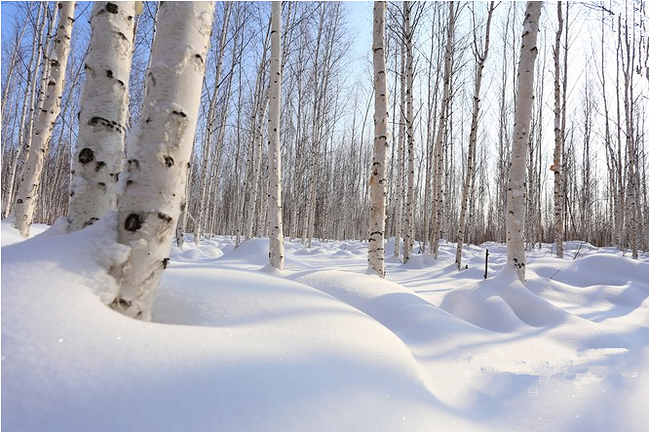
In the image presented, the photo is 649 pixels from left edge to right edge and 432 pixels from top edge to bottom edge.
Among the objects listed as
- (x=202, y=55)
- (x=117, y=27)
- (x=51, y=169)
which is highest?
(x=51, y=169)

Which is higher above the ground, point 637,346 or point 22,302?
point 22,302

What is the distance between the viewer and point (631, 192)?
9.00 metres

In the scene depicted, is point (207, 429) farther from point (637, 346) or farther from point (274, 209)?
point (274, 209)

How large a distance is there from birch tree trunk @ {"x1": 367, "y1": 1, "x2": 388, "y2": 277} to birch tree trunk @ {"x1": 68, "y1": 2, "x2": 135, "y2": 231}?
2787mm

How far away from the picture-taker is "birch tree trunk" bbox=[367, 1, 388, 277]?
3.84 metres

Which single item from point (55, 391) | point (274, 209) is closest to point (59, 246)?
point (55, 391)

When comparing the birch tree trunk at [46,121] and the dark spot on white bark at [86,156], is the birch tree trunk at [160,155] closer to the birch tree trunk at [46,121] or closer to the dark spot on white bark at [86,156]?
the dark spot on white bark at [86,156]

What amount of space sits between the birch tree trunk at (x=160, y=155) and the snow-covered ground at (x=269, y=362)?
3.0 inches

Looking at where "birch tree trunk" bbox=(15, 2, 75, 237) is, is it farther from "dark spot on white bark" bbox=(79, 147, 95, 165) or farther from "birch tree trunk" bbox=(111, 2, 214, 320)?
"birch tree trunk" bbox=(111, 2, 214, 320)

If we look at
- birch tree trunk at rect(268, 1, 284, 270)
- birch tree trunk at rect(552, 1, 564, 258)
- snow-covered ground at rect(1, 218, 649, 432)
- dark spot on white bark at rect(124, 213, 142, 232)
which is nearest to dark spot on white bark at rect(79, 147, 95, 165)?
snow-covered ground at rect(1, 218, 649, 432)

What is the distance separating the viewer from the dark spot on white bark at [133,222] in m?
1.03

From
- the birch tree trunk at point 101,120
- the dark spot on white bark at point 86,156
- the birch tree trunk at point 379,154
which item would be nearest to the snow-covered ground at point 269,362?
the birch tree trunk at point 101,120

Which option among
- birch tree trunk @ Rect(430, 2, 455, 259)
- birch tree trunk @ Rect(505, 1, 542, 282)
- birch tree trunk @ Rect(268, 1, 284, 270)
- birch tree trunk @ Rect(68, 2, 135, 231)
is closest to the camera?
birch tree trunk @ Rect(68, 2, 135, 231)

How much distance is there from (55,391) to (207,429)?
0.29 m
